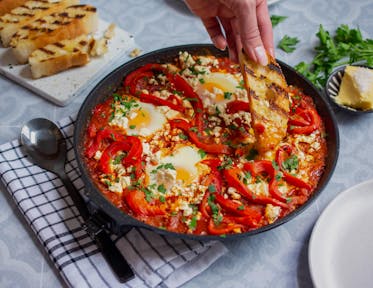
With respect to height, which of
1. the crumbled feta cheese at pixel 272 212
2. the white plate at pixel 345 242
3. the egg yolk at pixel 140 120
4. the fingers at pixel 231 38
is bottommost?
the white plate at pixel 345 242

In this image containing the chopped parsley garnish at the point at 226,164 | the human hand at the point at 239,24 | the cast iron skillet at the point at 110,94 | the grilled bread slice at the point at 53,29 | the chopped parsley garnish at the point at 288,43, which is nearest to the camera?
the cast iron skillet at the point at 110,94

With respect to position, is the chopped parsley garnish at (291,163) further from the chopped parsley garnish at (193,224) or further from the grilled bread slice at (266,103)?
the chopped parsley garnish at (193,224)

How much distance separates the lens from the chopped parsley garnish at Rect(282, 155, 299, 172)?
8.77 feet

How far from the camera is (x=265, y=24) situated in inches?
110

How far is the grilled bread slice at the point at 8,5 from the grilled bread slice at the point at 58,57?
62 cm

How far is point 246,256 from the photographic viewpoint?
2605mm

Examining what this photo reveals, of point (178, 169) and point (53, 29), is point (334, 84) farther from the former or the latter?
point (53, 29)

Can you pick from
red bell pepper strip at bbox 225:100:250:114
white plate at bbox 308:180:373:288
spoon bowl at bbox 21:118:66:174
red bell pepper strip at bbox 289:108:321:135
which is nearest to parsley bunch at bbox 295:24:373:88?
red bell pepper strip at bbox 289:108:321:135

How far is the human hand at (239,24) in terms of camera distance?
7.93ft

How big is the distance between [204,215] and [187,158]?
37 cm

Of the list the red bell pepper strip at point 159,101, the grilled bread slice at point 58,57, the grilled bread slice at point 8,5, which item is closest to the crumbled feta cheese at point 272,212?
the red bell pepper strip at point 159,101

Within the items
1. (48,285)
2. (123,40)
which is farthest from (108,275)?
(123,40)

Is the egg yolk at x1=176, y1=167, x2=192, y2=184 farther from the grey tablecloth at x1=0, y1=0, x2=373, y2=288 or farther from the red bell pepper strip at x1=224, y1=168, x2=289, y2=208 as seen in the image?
the grey tablecloth at x1=0, y1=0, x2=373, y2=288

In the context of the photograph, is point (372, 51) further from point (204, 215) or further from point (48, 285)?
point (48, 285)
